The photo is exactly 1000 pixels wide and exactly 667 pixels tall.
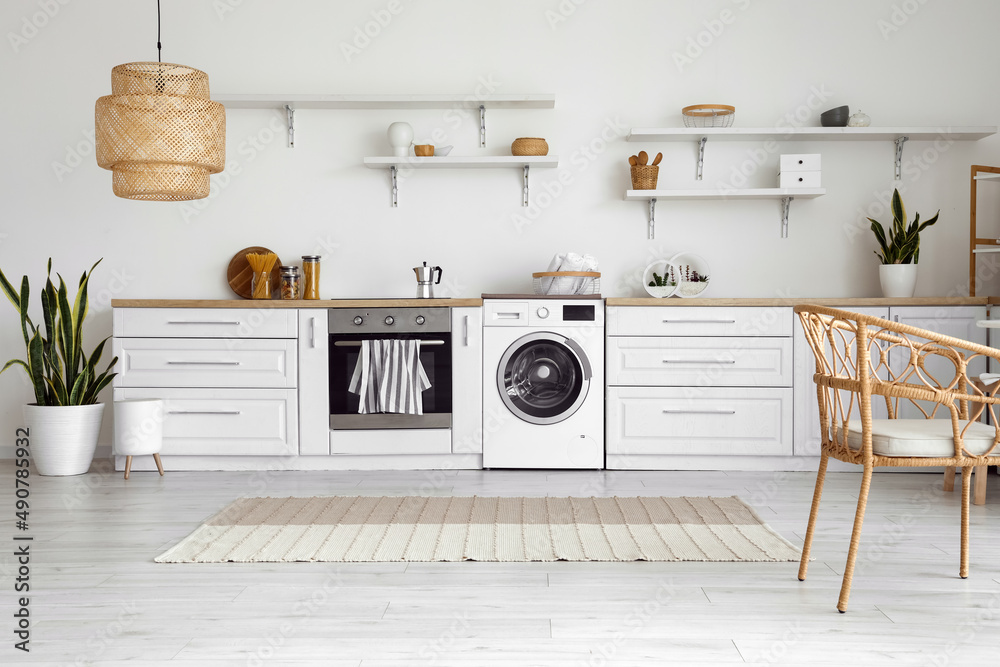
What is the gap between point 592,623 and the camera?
1.88 meters

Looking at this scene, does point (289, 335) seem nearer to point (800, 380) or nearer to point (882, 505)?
point (800, 380)

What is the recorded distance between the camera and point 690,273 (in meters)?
4.24

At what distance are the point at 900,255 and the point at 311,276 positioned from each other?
Answer: 2.99 meters

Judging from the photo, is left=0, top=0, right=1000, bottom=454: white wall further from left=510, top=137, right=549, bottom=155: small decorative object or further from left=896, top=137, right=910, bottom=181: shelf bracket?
left=510, top=137, right=549, bottom=155: small decorative object

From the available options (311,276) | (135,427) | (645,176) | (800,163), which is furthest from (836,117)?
(135,427)

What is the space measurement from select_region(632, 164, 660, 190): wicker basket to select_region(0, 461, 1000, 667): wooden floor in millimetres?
1928

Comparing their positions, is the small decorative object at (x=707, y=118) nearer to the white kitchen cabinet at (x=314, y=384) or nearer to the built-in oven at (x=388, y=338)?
the built-in oven at (x=388, y=338)

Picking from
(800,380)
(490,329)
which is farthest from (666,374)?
(490,329)

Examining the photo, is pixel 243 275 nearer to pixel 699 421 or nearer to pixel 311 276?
pixel 311 276

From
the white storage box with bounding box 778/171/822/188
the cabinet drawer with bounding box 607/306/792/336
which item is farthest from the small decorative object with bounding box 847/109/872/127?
the cabinet drawer with bounding box 607/306/792/336


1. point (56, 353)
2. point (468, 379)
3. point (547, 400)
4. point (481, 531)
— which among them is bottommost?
point (481, 531)

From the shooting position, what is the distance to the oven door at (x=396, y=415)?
149 inches

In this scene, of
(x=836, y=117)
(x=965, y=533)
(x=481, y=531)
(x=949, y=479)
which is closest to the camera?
(x=965, y=533)

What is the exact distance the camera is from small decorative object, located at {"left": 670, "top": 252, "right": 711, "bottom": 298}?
13.4 ft
